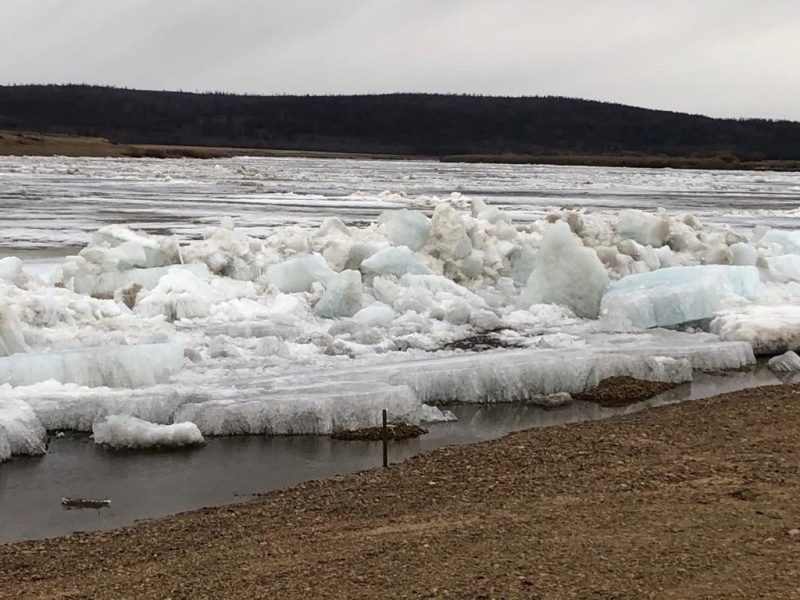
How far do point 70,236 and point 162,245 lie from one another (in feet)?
18.4

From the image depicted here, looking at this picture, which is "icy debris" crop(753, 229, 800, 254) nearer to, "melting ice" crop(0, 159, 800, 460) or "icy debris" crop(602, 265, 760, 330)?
"melting ice" crop(0, 159, 800, 460)

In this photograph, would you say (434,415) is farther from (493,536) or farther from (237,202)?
(237,202)

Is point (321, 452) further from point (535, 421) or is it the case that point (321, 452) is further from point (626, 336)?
point (626, 336)

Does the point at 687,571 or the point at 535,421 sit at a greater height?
the point at 687,571

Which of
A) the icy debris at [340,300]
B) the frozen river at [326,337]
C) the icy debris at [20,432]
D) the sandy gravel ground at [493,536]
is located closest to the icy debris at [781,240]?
the frozen river at [326,337]

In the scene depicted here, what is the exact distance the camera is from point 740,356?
8664 mm

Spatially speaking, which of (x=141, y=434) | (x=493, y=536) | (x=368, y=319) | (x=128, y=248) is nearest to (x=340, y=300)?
(x=368, y=319)

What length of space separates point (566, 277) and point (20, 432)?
6189 mm

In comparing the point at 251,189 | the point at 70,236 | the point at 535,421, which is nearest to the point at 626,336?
the point at 535,421

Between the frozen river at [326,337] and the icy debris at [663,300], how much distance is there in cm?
2

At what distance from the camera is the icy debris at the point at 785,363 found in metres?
8.46

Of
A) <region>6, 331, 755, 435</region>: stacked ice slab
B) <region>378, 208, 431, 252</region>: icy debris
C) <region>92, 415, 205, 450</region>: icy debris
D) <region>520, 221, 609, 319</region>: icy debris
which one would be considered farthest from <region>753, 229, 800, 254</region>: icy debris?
<region>92, 415, 205, 450</region>: icy debris

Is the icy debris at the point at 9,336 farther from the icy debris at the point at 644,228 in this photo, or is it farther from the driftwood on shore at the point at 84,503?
the icy debris at the point at 644,228

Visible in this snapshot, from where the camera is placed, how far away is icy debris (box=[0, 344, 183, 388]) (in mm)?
6953
